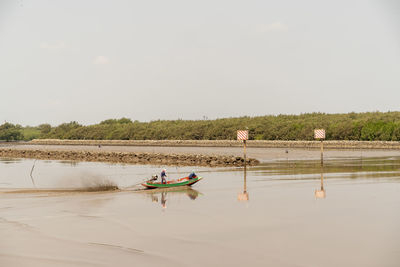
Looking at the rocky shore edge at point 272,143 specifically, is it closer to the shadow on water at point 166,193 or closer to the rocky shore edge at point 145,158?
the rocky shore edge at point 145,158

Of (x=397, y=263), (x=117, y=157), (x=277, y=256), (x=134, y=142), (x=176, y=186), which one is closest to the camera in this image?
(x=397, y=263)

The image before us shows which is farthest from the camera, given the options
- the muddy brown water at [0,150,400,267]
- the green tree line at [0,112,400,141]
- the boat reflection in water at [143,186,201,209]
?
the green tree line at [0,112,400,141]

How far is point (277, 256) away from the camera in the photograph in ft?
45.4

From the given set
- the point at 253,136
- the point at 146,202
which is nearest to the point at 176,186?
the point at 146,202

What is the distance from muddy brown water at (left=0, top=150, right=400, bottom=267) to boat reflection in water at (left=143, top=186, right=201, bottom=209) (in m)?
0.09

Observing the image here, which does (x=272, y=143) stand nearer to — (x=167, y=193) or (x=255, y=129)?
(x=255, y=129)

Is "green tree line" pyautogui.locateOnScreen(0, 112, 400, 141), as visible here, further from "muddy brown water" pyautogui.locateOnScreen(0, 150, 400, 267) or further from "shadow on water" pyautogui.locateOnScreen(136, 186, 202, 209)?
"muddy brown water" pyautogui.locateOnScreen(0, 150, 400, 267)

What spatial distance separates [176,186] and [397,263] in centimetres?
1925

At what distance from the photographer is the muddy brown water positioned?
45.3 feet

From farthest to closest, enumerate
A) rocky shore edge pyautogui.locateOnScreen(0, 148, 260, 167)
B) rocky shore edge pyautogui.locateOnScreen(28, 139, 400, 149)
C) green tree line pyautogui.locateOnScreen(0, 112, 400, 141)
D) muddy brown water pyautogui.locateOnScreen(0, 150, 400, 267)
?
green tree line pyautogui.locateOnScreen(0, 112, 400, 141) < rocky shore edge pyautogui.locateOnScreen(28, 139, 400, 149) < rocky shore edge pyautogui.locateOnScreen(0, 148, 260, 167) < muddy brown water pyautogui.locateOnScreen(0, 150, 400, 267)

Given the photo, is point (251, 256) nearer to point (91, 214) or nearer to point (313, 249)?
point (313, 249)

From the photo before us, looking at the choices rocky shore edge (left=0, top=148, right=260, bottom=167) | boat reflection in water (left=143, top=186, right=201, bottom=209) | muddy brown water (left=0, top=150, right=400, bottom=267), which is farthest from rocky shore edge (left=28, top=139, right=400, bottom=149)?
boat reflection in water (left=143, top=186, right=201, bottom=209)

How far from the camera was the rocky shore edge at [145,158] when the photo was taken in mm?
53562

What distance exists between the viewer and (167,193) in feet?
93.5
